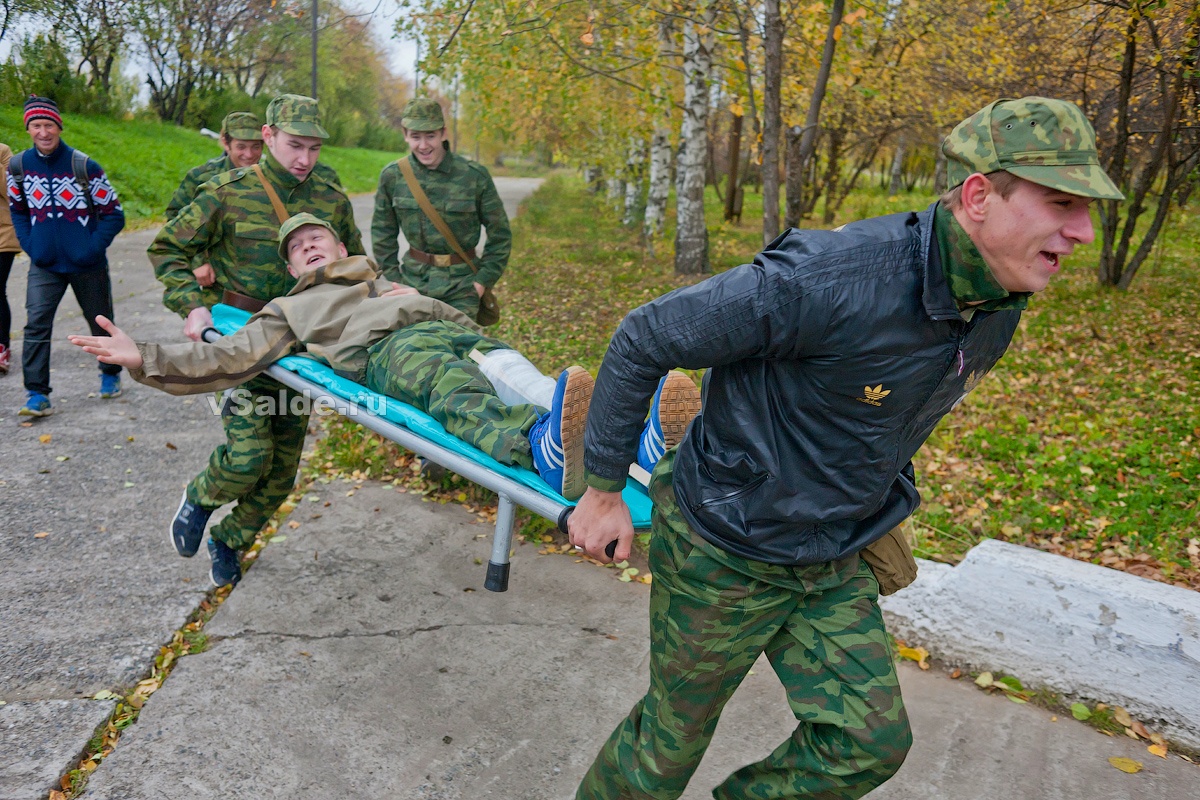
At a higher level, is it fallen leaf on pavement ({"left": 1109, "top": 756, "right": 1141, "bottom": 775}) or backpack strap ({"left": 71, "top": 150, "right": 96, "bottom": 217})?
backpack strap ({"left": 71, "top": 150, "right": 96, "bottom": 217})

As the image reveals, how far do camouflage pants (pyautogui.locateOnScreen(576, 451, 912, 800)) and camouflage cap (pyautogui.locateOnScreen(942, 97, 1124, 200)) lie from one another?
946 mm

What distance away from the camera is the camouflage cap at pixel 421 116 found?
567 centimetres

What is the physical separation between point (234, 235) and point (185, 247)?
A: 229mm

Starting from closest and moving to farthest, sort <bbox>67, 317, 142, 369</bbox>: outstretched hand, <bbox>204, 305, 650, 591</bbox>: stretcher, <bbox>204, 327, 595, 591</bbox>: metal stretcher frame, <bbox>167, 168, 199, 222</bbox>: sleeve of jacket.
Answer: <bbox>204, 327, 595, 591</bbox>: metal stretcher frame < <bbox>204, 305, 650, 591</bbox>: stretcher < <bbox>67, 317, 142, 369</bbox>: outstretched hand < <bbox>167, 168, 199, 222</bbox>: sleeve of jacket

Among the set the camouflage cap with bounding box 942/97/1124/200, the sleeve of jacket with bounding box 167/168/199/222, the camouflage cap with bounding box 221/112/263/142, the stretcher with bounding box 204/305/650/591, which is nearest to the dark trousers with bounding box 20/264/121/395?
the sleeve of jacket with bounding box 167/168/199/222

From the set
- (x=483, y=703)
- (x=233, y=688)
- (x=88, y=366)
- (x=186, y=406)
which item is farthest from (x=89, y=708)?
(x=88, y=366)

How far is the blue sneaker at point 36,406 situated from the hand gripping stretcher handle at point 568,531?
204 inches

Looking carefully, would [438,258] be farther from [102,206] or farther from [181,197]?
[102,206]

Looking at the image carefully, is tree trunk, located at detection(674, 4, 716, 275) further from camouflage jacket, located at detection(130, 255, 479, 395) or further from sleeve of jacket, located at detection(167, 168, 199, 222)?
camouflage jacket, located at detection(130, 255, 479, 395)

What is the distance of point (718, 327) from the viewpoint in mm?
1833

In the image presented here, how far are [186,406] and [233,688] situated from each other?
13.1 feet

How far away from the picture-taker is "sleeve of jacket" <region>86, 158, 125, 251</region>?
6.39 meters

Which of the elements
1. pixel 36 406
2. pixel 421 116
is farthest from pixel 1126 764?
pixel 36 406

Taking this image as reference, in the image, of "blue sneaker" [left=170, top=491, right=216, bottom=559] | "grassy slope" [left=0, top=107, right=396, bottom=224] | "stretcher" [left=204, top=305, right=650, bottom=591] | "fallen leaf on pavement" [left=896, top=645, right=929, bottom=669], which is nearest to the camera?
"stretcher" [left=204, top=305, right=650, bottom=591]
